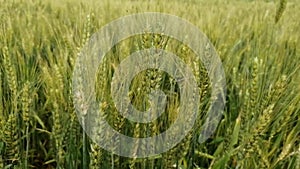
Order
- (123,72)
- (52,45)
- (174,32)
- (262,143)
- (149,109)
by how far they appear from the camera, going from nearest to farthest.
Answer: (149,109)
(123,72)
(262,143)
(174,32)
(52,45)

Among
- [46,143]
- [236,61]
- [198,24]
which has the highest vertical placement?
[198,24]

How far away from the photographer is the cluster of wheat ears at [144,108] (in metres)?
0.49

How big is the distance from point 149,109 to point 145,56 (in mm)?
70

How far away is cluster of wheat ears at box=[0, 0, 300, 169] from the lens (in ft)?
1.60

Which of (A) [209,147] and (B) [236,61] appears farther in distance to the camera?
(B) [236,61]

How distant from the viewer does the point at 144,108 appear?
502 mm

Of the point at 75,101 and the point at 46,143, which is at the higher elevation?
the point at 75,101

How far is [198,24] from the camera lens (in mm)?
1326

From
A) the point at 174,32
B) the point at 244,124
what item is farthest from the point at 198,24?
the point at 244,124

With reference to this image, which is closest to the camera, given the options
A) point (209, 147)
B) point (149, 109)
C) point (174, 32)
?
point (149, 109)

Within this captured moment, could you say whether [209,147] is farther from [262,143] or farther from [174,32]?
[174,32]

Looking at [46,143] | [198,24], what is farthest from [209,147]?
[198,24]

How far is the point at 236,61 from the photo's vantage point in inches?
46.3

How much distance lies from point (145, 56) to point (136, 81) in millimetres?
203
